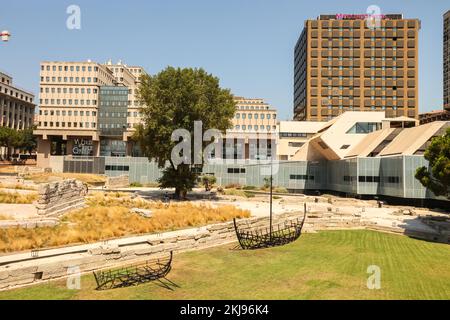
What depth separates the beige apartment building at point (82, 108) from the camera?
9231 centimetres


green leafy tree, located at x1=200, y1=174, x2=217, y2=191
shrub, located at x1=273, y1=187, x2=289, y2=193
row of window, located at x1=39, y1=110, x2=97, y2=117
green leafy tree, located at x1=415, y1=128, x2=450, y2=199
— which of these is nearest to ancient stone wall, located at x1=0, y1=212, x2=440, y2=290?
green leafy tree, located at x1=415, y1=128, x2=450, y2=199

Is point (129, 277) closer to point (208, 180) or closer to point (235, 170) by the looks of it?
point (208, 180)

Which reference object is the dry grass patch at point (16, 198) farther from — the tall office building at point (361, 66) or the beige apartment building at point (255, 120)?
the tall office building at point (361, 66)

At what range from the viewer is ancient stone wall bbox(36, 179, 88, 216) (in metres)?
25.2

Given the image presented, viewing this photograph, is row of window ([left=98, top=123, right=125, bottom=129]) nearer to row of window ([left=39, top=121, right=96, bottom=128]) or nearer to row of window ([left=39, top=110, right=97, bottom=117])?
row of window ([left=39, top=121, right=96, bottom=128])

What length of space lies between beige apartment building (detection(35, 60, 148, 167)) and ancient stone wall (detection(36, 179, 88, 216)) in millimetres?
61423

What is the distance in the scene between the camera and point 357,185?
5359 centimetres

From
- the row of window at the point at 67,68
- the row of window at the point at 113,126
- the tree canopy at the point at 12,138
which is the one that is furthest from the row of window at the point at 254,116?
the tree canopy at the point at 12,138

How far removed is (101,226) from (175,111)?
25085 millimetres

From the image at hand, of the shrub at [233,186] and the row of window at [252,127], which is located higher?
the row of window at [252,127]

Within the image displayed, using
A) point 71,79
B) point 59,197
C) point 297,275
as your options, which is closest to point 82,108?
point 71,79

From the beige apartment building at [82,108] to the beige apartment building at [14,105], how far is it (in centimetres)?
→ 4162

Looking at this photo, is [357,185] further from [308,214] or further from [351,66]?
[351,66]
